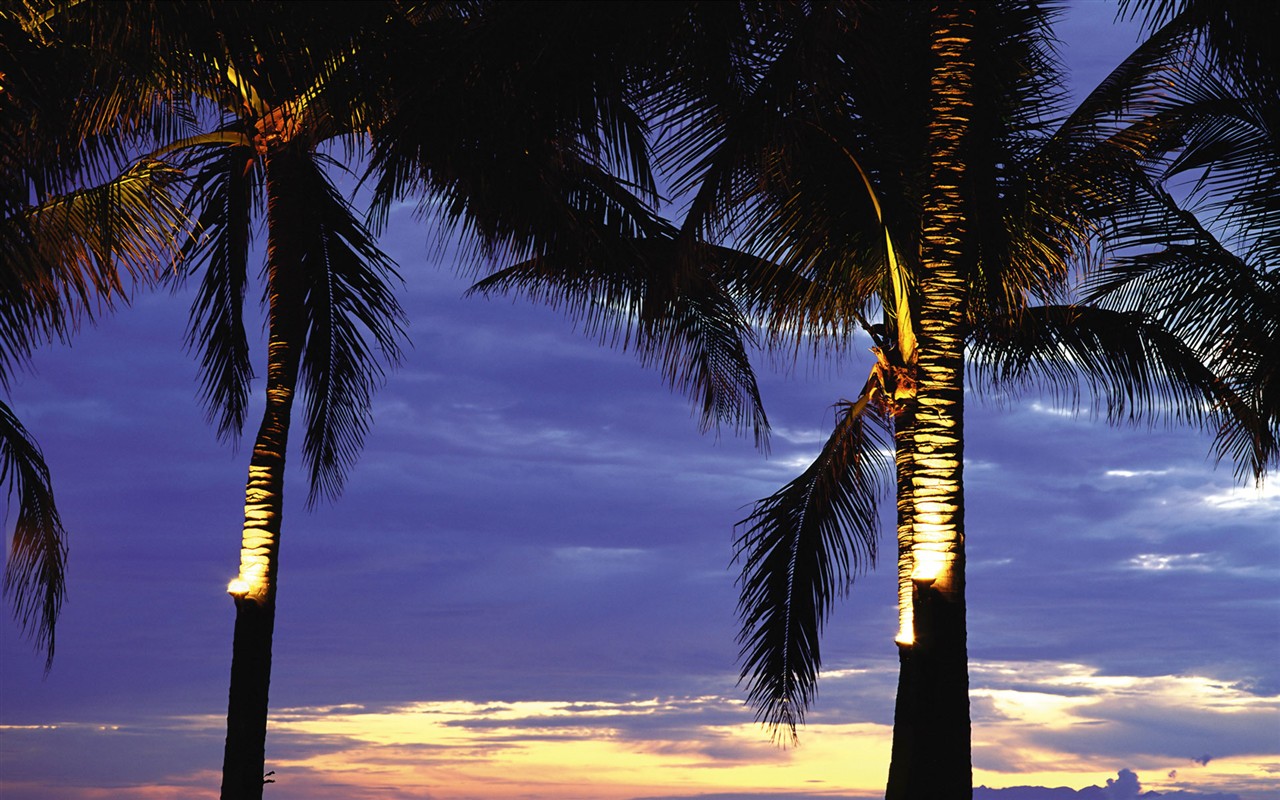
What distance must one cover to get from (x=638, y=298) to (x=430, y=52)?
4834mm

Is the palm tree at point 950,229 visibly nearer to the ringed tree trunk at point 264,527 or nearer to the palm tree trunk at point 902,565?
the palm tree trunk at point 902,565

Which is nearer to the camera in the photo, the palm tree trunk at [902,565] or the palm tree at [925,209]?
the palm tree at [925,209]

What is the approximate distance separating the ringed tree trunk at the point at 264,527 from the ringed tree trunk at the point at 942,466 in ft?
20.2

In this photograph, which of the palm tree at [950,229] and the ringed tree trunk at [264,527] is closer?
the palm tree at [950,229]

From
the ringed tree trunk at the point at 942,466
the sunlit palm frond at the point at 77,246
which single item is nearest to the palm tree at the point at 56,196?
the sunlit palm frond at the point at 77,246

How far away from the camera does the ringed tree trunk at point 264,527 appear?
41.9ft

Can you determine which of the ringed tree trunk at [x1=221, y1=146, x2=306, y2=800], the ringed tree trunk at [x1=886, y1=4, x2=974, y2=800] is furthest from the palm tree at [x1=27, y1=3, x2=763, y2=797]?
the ringed tree trunk at [x1=886, y1=4, x2=974, y2=800]

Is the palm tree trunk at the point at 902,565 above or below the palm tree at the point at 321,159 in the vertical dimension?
below

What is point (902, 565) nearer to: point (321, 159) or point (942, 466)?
point (942, 466)

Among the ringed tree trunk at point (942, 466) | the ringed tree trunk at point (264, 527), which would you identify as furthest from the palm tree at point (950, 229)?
the ringed tree trunk at point (264, 527)

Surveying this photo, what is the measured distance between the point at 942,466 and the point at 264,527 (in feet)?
22.5

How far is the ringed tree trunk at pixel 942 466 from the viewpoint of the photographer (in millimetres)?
10531

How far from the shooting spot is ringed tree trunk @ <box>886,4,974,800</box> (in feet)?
34.6

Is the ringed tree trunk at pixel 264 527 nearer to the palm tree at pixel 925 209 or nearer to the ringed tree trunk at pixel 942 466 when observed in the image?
the palm tree at pixel 925 209
